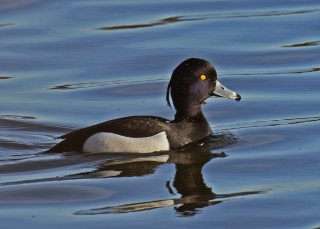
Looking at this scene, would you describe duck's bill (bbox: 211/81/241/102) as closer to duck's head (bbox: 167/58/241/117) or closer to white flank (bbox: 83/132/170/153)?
duck's head (bbox: 167/58/241/117)

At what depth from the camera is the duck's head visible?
12.7 metres

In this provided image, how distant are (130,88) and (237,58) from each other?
203 centimetres

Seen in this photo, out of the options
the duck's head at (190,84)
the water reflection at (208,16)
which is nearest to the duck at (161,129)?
the duck's head at (190,84)

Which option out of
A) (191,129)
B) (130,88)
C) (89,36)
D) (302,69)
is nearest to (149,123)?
(191,129)

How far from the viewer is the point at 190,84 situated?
12.7 m

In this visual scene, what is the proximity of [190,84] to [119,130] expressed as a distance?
1.09 meters


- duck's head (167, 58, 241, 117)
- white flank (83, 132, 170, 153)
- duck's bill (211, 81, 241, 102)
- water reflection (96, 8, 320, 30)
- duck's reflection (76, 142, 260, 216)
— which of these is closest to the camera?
duck's reflection (76, 142, 260, 216)

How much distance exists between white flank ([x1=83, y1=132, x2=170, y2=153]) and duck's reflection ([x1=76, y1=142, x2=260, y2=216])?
15 centimetres

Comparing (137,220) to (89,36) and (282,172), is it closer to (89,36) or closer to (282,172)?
(282,172)

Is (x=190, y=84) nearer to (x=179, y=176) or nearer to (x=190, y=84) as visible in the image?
(x=190, y=84)

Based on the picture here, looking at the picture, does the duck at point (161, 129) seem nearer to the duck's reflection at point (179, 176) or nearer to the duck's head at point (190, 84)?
the duck's head at point (190, 84)

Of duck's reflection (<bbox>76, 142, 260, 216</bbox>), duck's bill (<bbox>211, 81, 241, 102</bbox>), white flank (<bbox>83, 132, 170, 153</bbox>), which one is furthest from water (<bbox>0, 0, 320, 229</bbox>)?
duck's bill (<bbox>211, 81, 241, 102</bbox>)

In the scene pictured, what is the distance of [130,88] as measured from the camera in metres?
14.8

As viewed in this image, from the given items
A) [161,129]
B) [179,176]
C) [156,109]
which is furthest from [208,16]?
[179,176]
